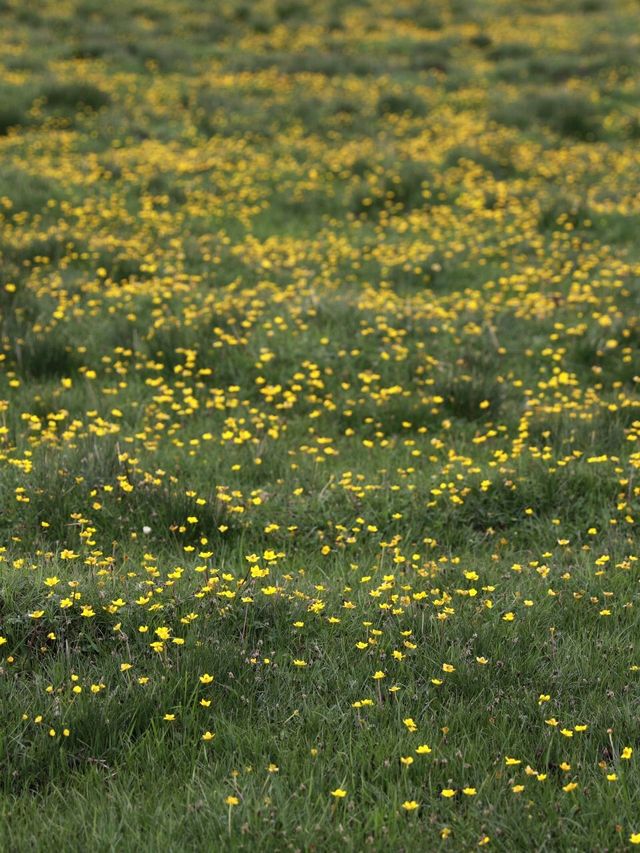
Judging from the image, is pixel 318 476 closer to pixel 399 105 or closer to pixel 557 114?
pixel 557 114

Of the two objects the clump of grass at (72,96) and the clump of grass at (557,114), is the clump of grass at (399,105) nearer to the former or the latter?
the clump of grass at (557,114)

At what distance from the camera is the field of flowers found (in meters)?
3.14

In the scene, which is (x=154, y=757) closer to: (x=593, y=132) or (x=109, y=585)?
(x=109, y=585)

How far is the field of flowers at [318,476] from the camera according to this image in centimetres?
314

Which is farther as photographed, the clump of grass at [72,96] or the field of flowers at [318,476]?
the clump of grass at [72,96]

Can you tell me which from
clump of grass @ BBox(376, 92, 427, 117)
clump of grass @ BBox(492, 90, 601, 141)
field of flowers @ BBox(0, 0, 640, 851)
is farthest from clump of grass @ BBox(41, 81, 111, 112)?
clump of grass @ BBox(492, 90, 601, 141)

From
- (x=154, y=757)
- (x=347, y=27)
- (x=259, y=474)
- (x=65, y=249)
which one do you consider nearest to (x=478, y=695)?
(x=154, y=757)

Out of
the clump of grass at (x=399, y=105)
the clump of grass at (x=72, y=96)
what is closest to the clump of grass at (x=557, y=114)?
the clump of grass at (x=399, y=105)

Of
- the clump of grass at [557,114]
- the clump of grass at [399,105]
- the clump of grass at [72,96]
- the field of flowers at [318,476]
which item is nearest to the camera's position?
the field of flowers at [318,476]

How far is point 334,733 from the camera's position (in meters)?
3.35

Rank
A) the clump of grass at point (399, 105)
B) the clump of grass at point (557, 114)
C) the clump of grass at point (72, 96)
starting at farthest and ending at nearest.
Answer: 1. the clump of grass at point (399, 105)
2. the clump of grass at point (72, 96)
3. the clump of grass at point (557, 114)

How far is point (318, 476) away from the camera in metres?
5.47

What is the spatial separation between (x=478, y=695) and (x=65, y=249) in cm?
696

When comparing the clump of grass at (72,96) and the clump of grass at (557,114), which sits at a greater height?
the clump of grass at (72,96)
